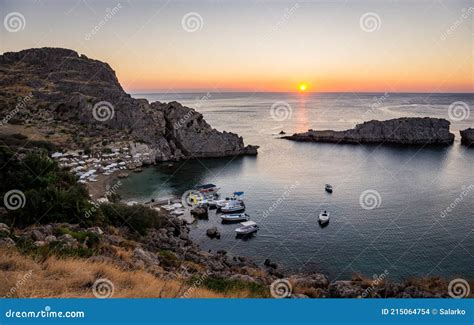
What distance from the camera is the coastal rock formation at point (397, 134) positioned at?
47250mm

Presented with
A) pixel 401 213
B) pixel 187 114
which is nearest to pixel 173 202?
pixel 401 213

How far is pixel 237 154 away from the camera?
1610 inches

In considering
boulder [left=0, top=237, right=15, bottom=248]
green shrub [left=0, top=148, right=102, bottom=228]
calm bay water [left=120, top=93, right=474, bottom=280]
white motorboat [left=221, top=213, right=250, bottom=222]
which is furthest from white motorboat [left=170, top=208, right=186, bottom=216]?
boulder [left=0, top=237, right=15, bottom=248]

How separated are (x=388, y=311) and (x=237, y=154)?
36348mm

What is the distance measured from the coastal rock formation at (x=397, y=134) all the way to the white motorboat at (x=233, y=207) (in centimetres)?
3003

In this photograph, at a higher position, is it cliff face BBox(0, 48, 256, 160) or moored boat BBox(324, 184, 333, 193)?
cliff face BBox(0, 48, 256, 160)

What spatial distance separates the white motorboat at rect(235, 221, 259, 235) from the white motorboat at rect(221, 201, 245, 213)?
2.41 meters

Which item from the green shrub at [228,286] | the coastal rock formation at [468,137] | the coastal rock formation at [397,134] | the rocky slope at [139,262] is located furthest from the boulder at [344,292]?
the coastal rock formation at [468,137]

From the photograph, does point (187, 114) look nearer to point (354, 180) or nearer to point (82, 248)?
point (354, 180)

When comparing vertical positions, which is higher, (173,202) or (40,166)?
(40,166)

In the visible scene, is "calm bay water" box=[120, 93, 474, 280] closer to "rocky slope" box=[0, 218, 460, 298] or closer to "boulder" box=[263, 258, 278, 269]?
"boulder" box=[263, 258, 278, 269]

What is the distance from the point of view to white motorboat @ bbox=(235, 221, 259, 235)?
59.0ft

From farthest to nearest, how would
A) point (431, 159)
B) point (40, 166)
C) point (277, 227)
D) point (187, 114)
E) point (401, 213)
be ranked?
point (187, 114) → point (431, 159) → point (401, 213) → point (277, 227) → point (40, 166)

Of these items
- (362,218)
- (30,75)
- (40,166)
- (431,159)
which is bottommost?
(362,218)
